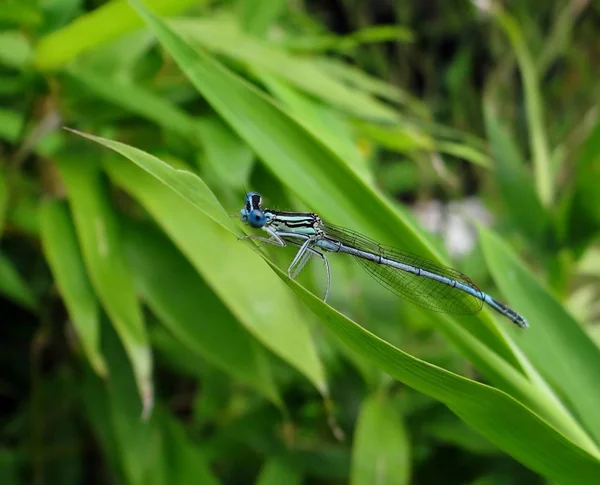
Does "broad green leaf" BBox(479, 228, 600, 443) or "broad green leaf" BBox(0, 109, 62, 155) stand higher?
"broad green leaf" BBox(0, 109, 62, 155)

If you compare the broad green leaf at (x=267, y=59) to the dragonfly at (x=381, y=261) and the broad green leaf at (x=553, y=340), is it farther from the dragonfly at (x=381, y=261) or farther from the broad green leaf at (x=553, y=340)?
the broad green leaf at (x=553, y=340)

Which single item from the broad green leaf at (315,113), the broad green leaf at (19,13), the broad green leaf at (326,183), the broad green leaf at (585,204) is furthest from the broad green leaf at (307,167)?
the broad green leaf at (585,204)

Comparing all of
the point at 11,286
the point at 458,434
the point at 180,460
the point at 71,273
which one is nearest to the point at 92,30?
the point at 71,273

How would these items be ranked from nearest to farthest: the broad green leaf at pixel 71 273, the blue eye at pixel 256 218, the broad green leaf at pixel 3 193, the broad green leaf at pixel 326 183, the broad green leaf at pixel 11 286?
the broad green leaf at pixel 326 183
the blue eye at pixel 256 218
the broad green leaf at pixel 71 273
the broad green leaf at pixel 3 193
the broad green leaf at pixel 11 286

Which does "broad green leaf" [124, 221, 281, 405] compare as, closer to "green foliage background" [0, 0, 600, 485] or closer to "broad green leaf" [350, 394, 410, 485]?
"green foliage background" [0, 0, 600, 485]

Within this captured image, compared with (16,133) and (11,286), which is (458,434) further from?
(16,133)

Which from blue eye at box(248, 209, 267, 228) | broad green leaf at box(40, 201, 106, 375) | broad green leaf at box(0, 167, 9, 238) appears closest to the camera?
blue eye at box(248, 209, 267, 228)

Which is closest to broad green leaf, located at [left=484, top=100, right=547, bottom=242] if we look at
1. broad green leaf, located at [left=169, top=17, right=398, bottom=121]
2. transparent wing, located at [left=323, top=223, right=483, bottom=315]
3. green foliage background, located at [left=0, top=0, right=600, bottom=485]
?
green foliage background, located at [left=0, top=0, right=600, bottom=485]
